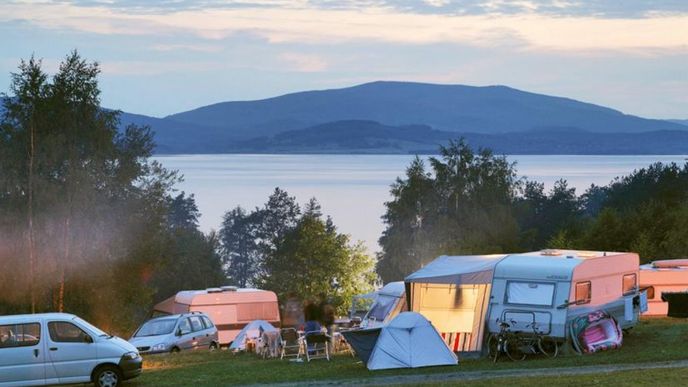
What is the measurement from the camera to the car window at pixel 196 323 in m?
27.3

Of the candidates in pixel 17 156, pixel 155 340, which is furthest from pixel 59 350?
pixel 17 156

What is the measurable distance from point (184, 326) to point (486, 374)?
11.3m

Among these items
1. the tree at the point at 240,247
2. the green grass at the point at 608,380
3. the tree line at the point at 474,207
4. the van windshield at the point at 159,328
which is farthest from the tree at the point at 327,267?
the green grass at the point at 608,380

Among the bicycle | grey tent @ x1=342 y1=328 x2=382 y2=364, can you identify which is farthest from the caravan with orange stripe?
grey tent @ x1=342 y1=328 x2=382 y2=364

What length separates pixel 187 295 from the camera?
32.6m

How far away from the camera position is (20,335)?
17500 mm

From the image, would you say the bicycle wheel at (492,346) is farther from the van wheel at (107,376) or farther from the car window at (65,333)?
the car window at (65,333)

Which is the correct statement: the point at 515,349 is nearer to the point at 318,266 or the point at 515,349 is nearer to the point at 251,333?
the point at 251,333

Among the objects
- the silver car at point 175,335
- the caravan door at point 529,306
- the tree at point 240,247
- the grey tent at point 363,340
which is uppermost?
the caravan door at point 529,306

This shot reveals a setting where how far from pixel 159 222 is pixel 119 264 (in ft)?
8.36

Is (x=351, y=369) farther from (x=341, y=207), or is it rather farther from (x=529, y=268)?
(x=341, y=207)

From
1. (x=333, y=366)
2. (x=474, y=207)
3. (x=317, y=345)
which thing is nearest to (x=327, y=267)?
(x=474, y=207)

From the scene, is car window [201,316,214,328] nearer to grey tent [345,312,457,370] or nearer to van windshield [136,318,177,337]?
van windshield [136,318,177,337]

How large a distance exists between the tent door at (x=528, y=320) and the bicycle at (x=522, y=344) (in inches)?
2.3
